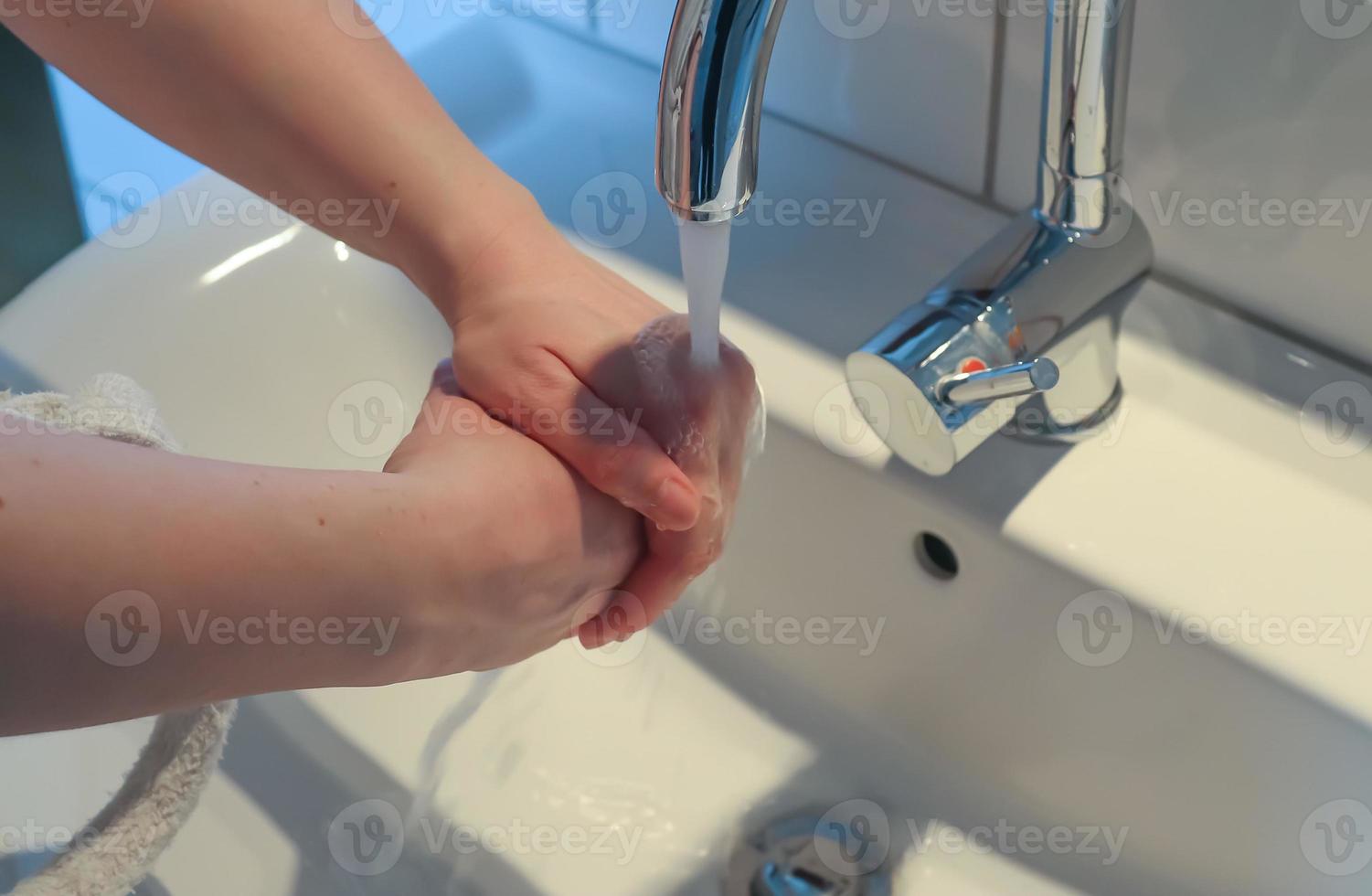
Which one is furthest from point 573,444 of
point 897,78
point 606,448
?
point 897,78

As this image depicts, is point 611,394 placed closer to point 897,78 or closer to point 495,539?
point 495,539

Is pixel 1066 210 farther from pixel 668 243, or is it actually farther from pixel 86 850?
pixel 86 850

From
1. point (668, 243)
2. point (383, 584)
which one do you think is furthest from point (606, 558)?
point (668, 243)

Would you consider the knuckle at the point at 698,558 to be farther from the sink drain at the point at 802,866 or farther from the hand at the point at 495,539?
the sink drain at the point at 802,866

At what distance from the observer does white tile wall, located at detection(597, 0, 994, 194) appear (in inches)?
19.4

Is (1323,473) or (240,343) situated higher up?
(1323,473)

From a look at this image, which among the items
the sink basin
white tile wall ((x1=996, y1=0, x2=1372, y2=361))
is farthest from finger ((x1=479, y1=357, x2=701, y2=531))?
white tile wall ((x1=996, y1=0, x2=1372, y2=361))

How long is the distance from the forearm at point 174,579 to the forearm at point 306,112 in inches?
4.7

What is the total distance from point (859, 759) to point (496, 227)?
24 centimetres

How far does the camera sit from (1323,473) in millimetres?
435

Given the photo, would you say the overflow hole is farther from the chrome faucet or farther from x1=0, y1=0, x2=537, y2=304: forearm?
x1=0, y1=0, x2=537, y2=304: forearm

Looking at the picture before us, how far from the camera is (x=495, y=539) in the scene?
353mm

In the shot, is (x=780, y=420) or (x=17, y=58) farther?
(x=17, y=58)

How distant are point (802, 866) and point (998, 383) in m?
0.19
